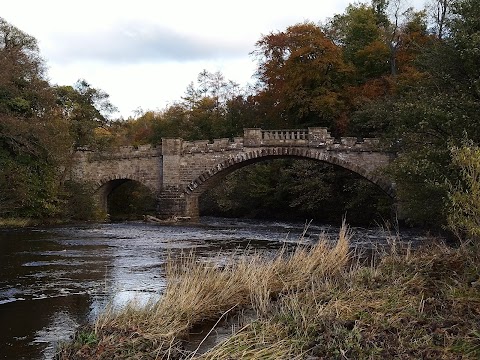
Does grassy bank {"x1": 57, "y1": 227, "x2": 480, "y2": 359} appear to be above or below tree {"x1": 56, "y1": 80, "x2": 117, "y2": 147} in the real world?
below

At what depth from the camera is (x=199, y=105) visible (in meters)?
48.8

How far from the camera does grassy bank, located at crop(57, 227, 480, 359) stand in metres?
5.85

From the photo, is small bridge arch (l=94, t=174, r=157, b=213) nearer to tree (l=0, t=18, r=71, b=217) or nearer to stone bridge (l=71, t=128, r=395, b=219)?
stone bridge (l=71, t=128, r=395, b=219)

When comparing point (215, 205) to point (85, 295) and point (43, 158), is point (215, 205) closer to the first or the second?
point (43, 158)

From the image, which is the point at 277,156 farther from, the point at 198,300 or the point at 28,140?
the point at 198,300

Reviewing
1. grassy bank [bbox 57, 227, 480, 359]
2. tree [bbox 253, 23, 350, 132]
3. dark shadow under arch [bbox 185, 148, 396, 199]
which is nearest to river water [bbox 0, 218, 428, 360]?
grassy bank [bbox 57, 227, 480, 359]

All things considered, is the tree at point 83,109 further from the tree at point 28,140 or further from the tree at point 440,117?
the tree at point 440,117

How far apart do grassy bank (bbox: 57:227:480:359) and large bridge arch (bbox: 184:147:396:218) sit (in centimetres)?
1825

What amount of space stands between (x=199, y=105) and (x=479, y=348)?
44.3 metres

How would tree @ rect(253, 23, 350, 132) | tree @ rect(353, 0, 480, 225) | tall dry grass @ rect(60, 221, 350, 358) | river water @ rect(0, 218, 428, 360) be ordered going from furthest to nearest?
tree @ rect(253, 23, 350, 132) → tree @ rect(353, 0, 480, 225) → river water @ rect(0, 218, 428, 360) → tall dry grass @ rect(60, 221, 350, 358)

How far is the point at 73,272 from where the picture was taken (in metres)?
12.3

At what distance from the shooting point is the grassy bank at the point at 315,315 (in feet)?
19.2

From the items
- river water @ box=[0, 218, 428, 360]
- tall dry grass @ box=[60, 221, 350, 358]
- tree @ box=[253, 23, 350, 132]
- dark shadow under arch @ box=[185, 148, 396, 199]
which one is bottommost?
river water @ box=[0, 218, 428, 360]

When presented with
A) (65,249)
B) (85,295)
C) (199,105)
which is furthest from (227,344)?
(199,105)
